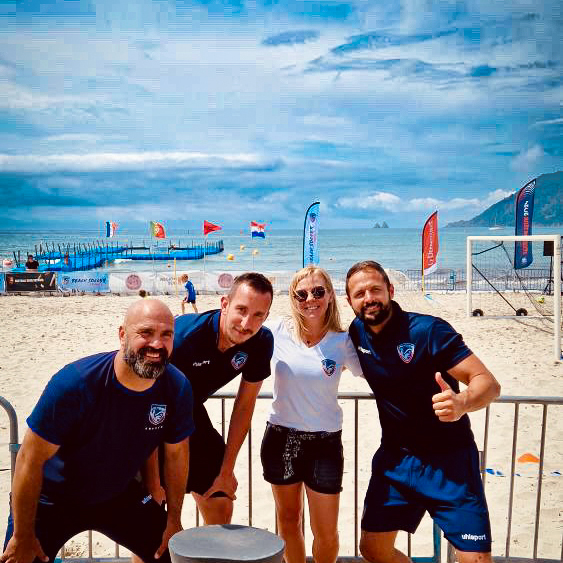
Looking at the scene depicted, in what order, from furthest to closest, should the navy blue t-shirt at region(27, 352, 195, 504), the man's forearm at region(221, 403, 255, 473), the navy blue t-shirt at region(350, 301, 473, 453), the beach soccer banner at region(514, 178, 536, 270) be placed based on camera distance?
the beach soccer banner at region(514, 178, 536, 270) < the man's forearm at region(221, 403, 255, 473) < the navy blue t-shirt at region(350, 301, 473, 453) < the navy blue t-shirt at region(27, 352, 195, 504)

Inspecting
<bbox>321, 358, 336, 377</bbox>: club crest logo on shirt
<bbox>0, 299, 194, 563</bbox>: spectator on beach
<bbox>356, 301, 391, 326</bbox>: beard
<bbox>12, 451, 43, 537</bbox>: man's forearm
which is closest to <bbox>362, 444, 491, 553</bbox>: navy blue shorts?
<bbox>321, 358, 336, 377</bbox>: club crest logo on shirt

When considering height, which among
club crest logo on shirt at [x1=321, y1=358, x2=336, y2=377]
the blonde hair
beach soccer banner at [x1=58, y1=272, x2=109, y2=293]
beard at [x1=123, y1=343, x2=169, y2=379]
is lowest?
beach soccer banner at [x1=58, y1=272, x2=109, y2=293]

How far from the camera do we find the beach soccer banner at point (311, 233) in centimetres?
1877

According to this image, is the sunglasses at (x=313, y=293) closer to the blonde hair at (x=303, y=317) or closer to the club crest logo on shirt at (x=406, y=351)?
the blonde hair at (x=303, y=317)

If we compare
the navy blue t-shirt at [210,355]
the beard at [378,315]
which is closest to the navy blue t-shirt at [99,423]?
the navy blue t-shirt at [210,355]

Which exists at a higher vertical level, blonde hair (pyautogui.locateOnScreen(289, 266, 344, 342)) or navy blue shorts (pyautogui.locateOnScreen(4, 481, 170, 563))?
blonde hair (pyautogui.locateOnScreen(289, 266, 344, 342))

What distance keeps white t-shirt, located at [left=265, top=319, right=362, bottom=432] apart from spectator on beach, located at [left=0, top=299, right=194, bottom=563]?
59 cm

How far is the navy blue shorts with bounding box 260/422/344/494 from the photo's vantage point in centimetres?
322

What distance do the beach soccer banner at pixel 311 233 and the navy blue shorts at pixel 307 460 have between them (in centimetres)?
1545

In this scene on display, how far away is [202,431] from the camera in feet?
11.2

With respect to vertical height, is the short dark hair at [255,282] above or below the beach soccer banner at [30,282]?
above

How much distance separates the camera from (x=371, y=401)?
9.08 metres

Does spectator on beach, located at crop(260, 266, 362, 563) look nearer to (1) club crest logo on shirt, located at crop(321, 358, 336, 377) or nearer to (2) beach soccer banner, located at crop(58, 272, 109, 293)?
(1) club crest logo on shirt, located at crop(321, 358, 336, 377)

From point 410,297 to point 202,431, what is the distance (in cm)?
2043
